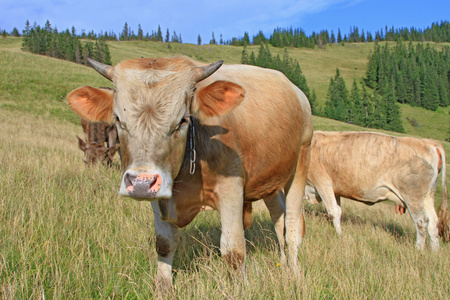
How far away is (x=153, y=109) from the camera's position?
2.53 metres

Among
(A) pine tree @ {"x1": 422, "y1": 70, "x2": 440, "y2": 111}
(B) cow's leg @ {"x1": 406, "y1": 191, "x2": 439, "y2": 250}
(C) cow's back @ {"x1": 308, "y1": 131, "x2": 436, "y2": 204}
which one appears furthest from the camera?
(A) pine tree @ {"x1": 422, "y1": 70, "x2": 440, "y2": 111}

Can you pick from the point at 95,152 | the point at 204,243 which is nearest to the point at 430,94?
the point at 95,152

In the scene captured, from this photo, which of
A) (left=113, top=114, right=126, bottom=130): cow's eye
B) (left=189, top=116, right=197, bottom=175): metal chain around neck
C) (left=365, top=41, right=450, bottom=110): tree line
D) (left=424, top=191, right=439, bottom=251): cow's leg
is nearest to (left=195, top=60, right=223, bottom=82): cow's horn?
(left=189, top=116, right=197, bottom=175): metal chain around neck

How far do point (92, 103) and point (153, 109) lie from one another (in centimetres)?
83

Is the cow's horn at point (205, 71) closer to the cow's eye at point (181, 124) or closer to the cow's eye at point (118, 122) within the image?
the cow's eye at point (181, 124)

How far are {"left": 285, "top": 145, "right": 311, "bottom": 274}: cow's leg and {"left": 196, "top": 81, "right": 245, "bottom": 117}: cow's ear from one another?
244 cm

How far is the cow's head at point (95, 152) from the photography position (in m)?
9.30

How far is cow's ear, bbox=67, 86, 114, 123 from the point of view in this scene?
2.97 m

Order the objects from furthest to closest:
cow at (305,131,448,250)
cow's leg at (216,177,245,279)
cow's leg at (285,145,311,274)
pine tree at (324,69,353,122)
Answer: pine tree at (324,69,353,122) → cow at (305,131,448,250) → cow's leg at (285,145,311,274) → cow's leg at (216,177,245,279)

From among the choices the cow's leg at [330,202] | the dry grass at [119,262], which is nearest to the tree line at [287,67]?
the cow's leg at [330,202]

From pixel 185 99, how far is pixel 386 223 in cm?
835

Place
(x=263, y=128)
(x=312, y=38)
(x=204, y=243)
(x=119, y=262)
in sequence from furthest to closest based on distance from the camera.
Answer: (x=312, y=38)
(x=204, y=243)
(x=263, y=128)
(x=119, y=262)

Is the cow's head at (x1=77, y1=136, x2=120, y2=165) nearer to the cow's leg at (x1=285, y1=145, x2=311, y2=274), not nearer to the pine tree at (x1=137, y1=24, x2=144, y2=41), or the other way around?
the cow's leg at (x1=285, y1=145, x2=311, y2=274)

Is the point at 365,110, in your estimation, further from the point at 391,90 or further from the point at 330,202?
the point at 330,202
